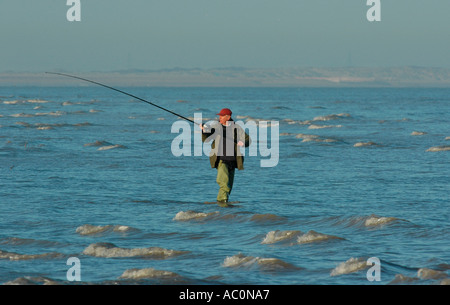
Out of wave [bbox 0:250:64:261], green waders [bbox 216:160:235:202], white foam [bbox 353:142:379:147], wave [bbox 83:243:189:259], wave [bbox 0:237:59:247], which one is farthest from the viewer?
white foam [bbox 353:142:379:147]

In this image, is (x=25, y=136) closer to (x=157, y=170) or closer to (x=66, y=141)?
(x=66, y=141)

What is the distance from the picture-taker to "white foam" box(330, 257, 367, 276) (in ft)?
35.6

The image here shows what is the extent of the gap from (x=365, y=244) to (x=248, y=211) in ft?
12.4

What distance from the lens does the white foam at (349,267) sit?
10859mm

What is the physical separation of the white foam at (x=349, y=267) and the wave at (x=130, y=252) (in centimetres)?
264

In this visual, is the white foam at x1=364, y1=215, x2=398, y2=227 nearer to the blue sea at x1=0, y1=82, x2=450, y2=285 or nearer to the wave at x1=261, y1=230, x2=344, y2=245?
the blue sea at x1=0, y1=82, x2=450, y2=285

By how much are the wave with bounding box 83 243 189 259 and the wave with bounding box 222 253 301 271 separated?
3.57 feet

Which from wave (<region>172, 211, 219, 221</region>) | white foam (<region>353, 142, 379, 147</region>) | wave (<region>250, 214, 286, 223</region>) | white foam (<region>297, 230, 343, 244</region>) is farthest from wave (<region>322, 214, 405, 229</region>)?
white foam (<region>353, 142, 379, 147</region>)

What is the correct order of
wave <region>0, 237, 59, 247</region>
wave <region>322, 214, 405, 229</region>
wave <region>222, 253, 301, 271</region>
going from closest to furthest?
wave <region>222, 253, 301, 271</region>, wave <region>0, 237, 59, 247</region>, wave <region>322, 214, 405, 229</region>

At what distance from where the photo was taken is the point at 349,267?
11.0m

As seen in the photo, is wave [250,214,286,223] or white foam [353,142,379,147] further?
white foam [353,142,379,147]

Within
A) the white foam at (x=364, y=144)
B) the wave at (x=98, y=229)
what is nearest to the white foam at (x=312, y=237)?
the wave at (x=98, y=229)

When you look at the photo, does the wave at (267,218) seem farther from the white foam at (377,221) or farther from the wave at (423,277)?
the wave at (423,277)

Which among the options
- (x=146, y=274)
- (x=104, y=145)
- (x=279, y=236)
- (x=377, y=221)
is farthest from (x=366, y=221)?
(x=104, y=145)
